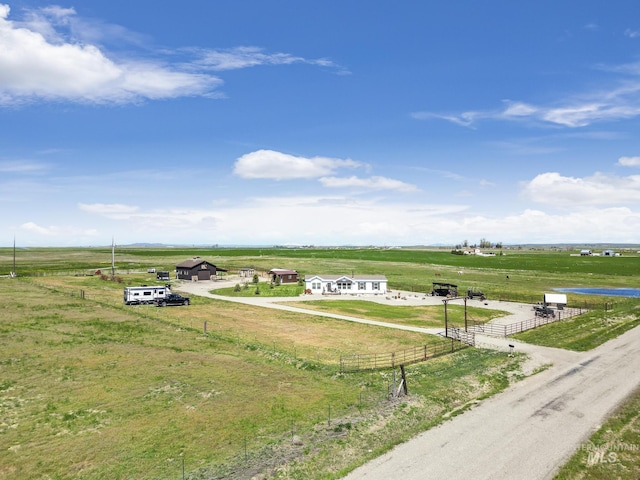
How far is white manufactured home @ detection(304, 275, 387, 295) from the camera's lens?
8100cm

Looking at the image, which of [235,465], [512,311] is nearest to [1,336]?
[235,465]

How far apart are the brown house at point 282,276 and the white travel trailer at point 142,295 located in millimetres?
32051

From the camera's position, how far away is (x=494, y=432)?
20734 millimetres

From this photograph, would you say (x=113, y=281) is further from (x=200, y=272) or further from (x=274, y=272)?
(x=274, y=272)

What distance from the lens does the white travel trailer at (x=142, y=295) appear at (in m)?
63.2

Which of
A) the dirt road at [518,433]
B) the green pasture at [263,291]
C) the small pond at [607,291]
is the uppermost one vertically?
the green pasture at [263,291]

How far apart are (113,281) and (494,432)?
93376 mm

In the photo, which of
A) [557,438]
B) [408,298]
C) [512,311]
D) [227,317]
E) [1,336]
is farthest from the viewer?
[408,298]

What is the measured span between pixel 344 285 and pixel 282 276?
61.9ft

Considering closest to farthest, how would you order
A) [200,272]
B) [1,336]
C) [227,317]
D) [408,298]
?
[1,336], [227,317], [408,298], [200,272]

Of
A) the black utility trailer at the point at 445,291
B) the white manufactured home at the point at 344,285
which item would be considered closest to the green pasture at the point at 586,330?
the black utility trailer at the point at 445,291

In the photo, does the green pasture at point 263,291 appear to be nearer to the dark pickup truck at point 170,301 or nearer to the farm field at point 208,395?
the dark pickup truck at point 170,301

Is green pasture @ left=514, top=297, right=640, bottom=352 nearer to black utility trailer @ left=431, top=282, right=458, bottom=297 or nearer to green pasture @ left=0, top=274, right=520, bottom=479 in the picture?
green pasture @ left=0, top=274, right=520, bottom=479

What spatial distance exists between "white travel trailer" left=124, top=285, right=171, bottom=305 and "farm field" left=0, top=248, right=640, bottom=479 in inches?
442
